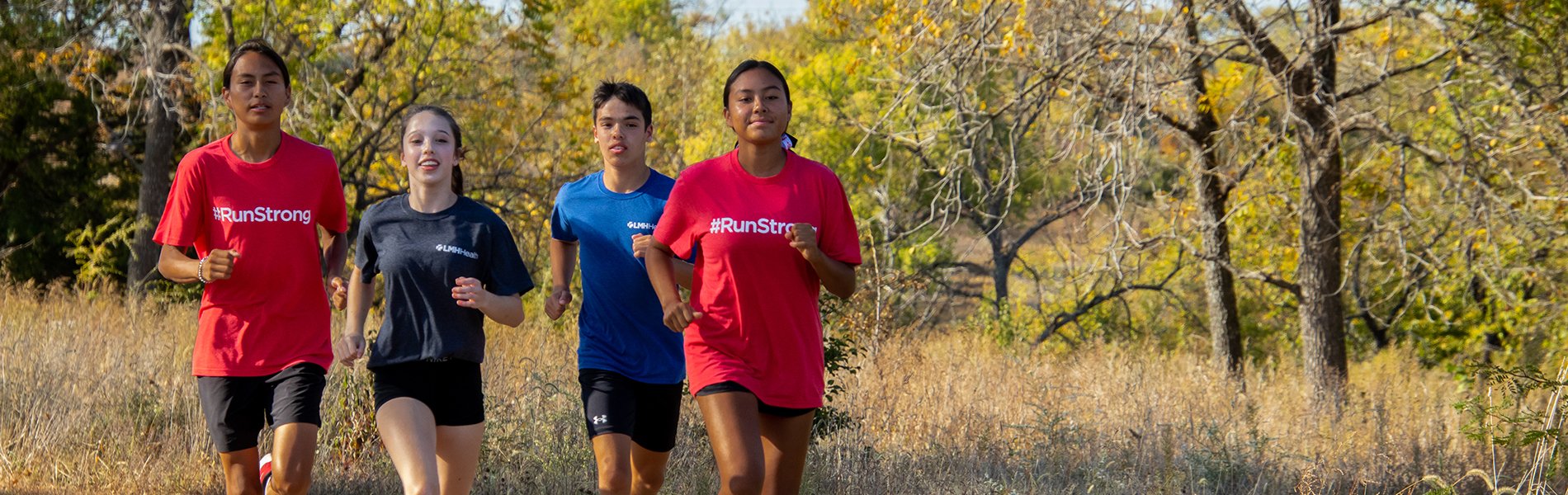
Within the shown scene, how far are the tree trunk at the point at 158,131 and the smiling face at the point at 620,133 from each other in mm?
10388

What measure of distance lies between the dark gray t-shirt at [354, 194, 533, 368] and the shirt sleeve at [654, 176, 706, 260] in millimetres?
482

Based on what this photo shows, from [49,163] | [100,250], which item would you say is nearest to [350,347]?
[100,250]

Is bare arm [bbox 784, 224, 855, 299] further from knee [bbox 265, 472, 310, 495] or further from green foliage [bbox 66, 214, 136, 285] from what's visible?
green foliage [bbox 66, 214, 136, 285]

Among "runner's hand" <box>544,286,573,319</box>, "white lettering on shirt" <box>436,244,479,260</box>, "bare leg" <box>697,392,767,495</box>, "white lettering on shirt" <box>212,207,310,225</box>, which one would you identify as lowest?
"bare leg" <box>697,392,767,495</box>

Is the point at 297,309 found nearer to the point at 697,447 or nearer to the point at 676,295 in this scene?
the point at 676,295

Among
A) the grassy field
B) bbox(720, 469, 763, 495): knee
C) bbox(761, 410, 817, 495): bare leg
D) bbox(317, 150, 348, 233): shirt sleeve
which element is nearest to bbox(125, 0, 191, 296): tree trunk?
the grassy field

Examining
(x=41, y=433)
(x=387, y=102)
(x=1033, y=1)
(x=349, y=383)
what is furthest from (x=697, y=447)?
(x=387, y=102)

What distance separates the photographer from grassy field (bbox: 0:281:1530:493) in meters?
6.17

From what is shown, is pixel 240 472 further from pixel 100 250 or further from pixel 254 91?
pixel 100 250

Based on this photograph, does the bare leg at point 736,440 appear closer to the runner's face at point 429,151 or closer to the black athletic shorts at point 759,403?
the black athletic shorts at point 759,403

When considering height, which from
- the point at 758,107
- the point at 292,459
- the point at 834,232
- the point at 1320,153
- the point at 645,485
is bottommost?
the point at 645,485

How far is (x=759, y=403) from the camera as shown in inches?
159

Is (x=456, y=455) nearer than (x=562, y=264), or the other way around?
(x=456, y=455)

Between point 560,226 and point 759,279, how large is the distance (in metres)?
1.07
